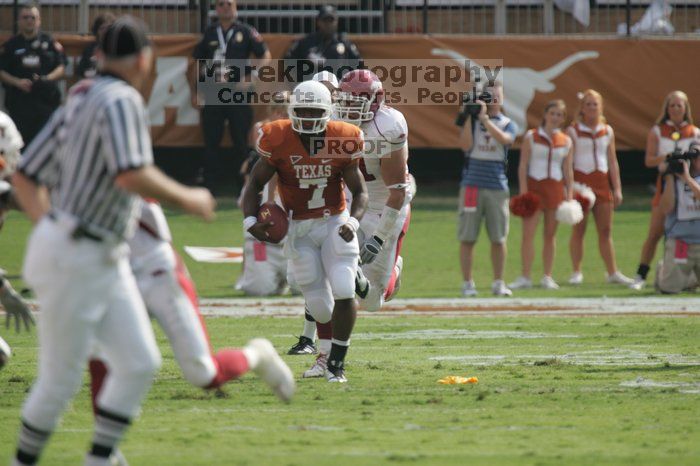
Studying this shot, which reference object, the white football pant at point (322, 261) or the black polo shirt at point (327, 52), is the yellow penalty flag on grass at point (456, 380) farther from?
the black polo shirt at point (327, 52)

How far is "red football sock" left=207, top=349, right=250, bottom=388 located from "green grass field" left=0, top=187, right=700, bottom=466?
329mm

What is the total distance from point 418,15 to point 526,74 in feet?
5.33

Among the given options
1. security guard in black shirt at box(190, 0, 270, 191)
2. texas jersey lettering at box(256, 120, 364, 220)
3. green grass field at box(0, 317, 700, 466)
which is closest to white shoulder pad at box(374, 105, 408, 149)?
texas jersey lettering at box(256, 120, 364, 220)

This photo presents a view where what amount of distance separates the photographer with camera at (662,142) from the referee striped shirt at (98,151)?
894cm

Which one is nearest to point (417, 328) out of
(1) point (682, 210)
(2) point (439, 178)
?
(1) point (682, 210)

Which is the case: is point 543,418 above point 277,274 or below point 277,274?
above

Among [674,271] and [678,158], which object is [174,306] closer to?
[678,158]

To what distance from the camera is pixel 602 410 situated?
6.36 metres

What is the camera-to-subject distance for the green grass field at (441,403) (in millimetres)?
5367

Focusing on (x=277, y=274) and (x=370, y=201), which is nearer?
(x=370, y=201)

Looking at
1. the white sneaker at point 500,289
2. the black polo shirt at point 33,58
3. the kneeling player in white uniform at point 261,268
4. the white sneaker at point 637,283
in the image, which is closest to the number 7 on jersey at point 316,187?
the kneeling player in white uniform at point 261,268

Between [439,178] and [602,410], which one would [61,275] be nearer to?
[602,410]

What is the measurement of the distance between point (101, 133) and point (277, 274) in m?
8.43

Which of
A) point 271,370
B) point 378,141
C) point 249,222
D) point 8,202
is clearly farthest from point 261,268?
point 271,370
